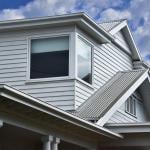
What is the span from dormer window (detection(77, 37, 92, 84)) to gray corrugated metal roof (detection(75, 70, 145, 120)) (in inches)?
27.8

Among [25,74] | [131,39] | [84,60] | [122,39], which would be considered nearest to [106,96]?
[84,60]

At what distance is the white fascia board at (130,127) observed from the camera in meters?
13.5

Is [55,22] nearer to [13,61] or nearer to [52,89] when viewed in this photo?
[13,61]

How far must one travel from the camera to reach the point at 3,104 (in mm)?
9219

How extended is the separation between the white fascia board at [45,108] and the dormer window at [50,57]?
10.4 feet

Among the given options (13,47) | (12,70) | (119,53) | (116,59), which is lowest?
(12,70)

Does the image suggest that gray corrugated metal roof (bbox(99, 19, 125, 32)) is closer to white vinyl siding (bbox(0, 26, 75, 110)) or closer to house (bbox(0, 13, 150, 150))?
house (bbox(0, 13, 150, 150))

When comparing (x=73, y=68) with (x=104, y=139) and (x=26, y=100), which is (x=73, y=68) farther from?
(x=26, y=100)

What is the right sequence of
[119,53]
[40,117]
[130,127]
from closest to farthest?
[40,117], [130,127], [119,53]

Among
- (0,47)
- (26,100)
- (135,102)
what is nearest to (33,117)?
(26,100)

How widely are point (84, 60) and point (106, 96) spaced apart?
140cm

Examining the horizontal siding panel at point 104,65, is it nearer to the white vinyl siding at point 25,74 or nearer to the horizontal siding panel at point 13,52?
the white vinyl siding at point 25,74

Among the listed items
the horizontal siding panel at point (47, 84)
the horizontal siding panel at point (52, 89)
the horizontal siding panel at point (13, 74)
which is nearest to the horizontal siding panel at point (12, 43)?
the horizontal siding panel at point (13, 74)

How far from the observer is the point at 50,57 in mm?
15688
